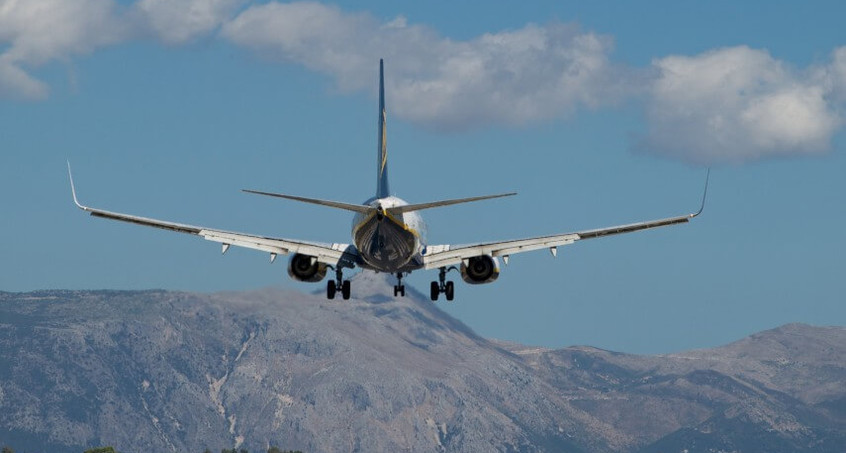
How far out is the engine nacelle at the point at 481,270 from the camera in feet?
424

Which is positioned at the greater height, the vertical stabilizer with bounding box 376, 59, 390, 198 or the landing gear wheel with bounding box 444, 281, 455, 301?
the vertical stabilizer with bounding box 376, 59, 390, 198

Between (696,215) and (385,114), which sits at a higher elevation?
(385,114)

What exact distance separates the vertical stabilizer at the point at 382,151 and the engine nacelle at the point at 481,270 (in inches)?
370

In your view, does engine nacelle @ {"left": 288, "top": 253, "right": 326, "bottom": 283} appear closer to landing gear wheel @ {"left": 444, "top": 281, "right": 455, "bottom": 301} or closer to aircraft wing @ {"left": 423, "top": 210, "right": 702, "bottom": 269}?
aircraft wing @ {"left": 423, "top": 210, "right": 702, "bottom": 269}

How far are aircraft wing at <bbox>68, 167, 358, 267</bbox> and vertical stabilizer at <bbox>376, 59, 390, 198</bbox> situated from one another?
521 cm

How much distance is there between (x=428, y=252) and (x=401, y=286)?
3636 millimetres

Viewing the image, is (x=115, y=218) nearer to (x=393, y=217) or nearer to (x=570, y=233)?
(x=393, y=217)

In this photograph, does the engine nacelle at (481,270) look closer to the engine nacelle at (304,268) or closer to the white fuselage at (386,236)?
the white fuselage at (386,236)

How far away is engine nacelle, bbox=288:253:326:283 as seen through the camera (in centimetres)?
12838

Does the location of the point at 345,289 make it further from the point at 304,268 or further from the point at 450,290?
the point at 450,290

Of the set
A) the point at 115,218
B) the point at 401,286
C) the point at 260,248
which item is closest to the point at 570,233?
the point at 401,286

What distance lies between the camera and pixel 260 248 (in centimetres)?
12988

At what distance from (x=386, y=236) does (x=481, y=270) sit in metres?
13.6

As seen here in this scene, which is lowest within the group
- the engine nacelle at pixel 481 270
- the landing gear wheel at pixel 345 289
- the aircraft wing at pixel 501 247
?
the landing gear wheel at pixel 345 289
